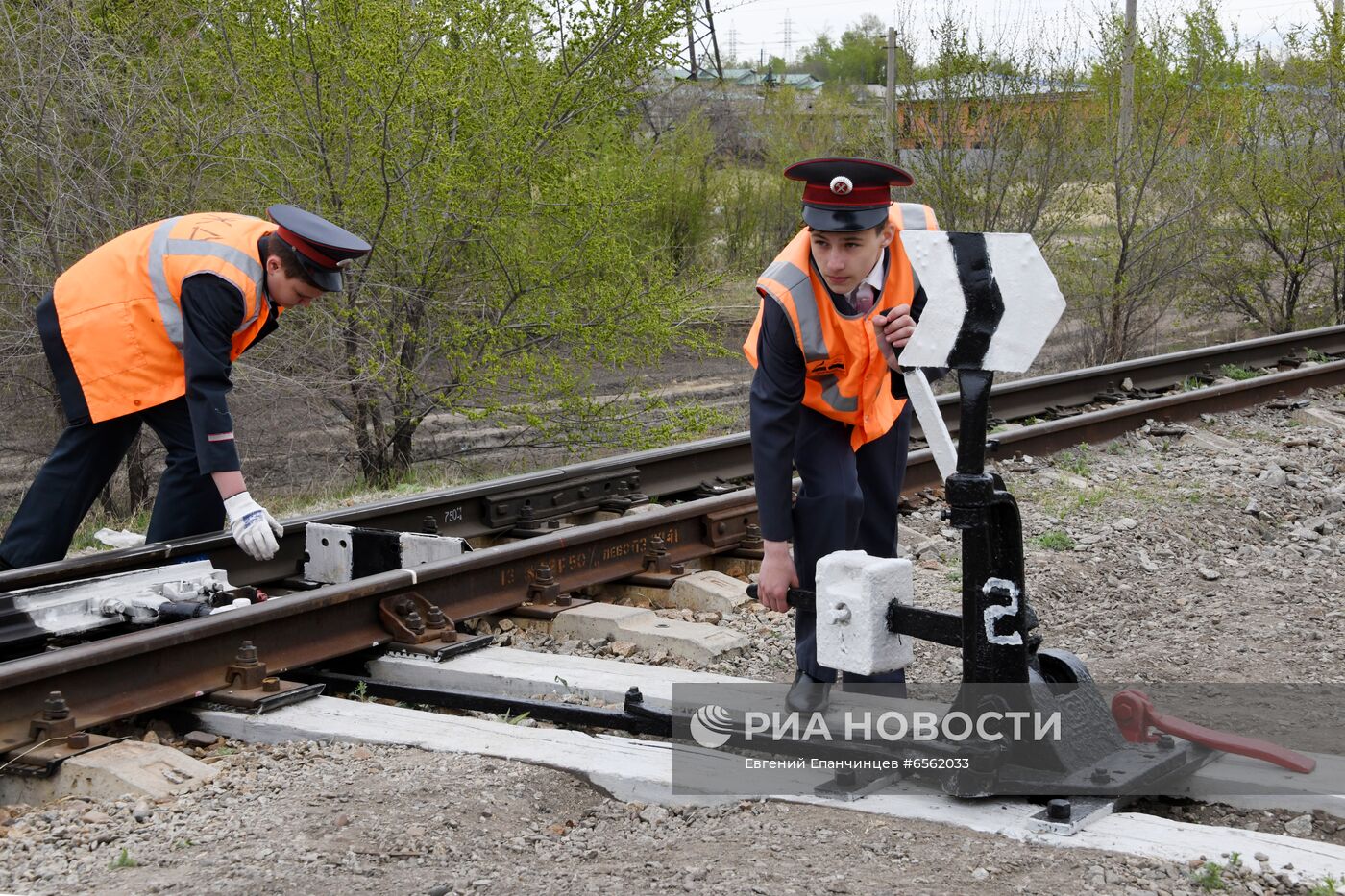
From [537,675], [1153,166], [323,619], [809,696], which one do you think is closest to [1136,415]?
[537,675]

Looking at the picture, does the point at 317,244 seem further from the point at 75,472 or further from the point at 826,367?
the point at 826,367

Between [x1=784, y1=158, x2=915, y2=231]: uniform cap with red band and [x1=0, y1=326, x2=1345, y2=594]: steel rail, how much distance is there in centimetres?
323

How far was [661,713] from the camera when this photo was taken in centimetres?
417

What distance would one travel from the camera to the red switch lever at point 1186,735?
3676mm

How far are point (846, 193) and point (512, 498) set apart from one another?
3682mm

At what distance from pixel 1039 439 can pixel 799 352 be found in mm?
5603

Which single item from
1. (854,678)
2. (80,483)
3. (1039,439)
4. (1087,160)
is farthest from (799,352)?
(1087,160)

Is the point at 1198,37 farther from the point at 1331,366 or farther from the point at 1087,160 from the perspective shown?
the point at 1331,366

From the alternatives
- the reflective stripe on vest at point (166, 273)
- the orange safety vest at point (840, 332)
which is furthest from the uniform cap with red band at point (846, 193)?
the reflective stripe on vest at point (166, 273)

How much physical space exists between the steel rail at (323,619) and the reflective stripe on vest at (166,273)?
3.94 feet

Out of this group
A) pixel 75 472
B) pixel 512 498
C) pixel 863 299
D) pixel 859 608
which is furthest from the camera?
pixel 512 498

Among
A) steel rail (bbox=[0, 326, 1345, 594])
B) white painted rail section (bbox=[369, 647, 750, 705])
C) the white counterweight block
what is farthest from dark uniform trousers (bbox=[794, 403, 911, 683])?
steel rail (bbox=[0, 326, 1345, 594])

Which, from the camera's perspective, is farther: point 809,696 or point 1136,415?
point 1136,415

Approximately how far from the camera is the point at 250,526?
518 centimetres
